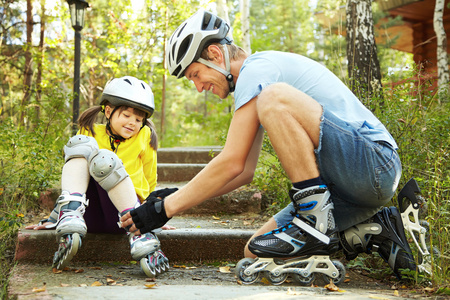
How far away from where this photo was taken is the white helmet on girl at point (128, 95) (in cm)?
260

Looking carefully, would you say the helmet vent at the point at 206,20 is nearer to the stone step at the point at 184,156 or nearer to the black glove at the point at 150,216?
the black glove at the point at 150,216

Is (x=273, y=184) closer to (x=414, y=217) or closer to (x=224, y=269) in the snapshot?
(x=224, y=269)

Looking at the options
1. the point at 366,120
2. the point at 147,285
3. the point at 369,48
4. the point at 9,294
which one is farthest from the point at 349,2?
the point at 9,294

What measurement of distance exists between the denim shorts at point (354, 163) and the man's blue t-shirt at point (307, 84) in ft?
0.20

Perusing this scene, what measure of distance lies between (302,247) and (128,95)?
139 centimetres

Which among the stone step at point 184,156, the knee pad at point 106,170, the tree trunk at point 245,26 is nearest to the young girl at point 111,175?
the knee pad at point 106,170

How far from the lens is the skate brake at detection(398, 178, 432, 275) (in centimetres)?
190

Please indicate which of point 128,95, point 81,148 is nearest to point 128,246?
point 81,148

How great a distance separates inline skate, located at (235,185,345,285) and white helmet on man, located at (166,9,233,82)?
0.79 m

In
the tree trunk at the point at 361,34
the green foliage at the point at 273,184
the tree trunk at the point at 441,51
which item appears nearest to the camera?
the green foliage at the point at 273,184

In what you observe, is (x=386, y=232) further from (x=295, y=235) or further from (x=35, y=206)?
(x=35, y=206)

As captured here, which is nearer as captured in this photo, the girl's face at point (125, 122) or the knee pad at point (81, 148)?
the knee pad at point (81, 148)

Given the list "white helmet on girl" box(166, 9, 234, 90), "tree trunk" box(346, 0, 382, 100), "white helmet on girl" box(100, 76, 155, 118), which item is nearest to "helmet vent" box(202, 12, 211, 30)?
"white helmet on girl" box(166, 9, 234, 90)

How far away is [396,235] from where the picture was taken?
2084 millimetres
